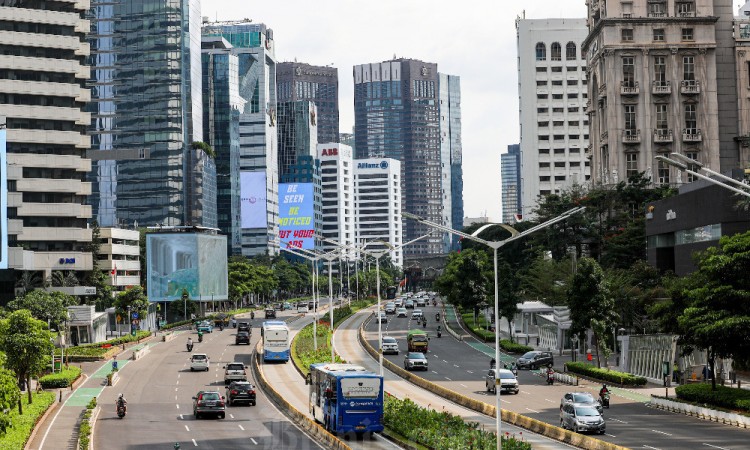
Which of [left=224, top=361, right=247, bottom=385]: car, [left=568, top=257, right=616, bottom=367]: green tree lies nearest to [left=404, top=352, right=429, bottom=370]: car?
[left=568, top=257, right=616, bottom=367]: green tree

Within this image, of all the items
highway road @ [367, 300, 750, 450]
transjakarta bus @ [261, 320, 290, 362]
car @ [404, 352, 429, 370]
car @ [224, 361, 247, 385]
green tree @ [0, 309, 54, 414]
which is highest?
green tree @ [0, 309, 54, 414]

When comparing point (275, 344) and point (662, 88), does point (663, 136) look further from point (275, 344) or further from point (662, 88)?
point (275, 344)

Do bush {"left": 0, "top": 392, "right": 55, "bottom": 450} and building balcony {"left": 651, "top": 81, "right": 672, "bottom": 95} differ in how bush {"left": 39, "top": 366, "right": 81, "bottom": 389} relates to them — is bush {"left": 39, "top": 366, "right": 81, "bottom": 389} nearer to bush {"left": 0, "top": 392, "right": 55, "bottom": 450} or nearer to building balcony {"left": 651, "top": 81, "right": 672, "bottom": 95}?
bush {"left": 0, "top": 392, "right": 55, "bottom": 450}

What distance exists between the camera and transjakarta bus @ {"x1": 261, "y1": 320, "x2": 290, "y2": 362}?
9825 centimetres

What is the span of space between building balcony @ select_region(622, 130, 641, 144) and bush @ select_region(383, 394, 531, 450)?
277 ft

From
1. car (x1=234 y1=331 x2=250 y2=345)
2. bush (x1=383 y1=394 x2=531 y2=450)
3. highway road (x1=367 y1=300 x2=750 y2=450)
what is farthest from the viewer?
car (x1=234 y1=331 x2=250 y2=345)

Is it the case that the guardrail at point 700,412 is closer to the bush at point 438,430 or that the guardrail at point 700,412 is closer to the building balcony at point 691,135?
the bush at point 438,430

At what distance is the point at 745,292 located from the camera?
60.4m

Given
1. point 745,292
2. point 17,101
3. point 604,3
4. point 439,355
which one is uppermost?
point 604,3

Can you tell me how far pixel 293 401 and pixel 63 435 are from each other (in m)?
17.9

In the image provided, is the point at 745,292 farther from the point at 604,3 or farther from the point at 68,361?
the point at 604,3

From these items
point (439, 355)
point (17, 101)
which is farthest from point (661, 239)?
point (17, 101)

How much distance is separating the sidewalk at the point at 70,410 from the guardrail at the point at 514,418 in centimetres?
2309

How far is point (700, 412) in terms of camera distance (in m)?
62.6
